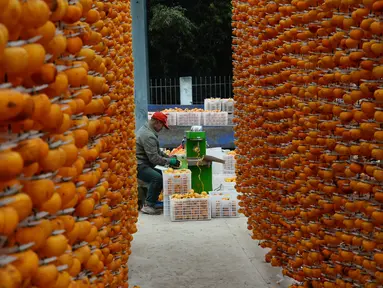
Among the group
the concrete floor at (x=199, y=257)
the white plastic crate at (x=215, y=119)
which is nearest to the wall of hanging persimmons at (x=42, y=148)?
the concrete floor at (x=199, y=257)

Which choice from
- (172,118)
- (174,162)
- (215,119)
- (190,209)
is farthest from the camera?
(172,118)

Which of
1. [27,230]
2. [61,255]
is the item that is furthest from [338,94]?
[27,230]

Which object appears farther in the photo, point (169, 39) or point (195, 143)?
point (169, 39)

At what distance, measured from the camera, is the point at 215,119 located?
14078 mm

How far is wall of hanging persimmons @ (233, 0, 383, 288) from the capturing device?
289cm

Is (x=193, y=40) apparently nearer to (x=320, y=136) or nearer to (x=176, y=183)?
(x=176, y=183)

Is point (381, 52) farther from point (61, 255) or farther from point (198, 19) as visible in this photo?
point (198, 19)

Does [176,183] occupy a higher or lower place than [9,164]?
lower

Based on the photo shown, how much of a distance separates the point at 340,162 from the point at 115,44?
2.12 meters

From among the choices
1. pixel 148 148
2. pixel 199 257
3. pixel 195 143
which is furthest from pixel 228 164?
pixel 199 257

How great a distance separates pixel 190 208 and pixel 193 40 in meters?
16.4

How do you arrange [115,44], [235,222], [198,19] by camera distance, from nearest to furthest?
[115,44] → [235,222] → [198,19]

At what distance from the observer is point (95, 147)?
2.75 m

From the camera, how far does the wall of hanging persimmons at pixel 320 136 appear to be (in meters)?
2.89
